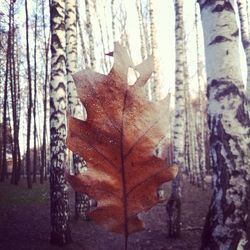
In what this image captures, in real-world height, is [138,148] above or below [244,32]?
below

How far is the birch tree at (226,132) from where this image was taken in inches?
125

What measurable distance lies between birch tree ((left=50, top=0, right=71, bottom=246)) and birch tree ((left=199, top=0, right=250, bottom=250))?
4622mm

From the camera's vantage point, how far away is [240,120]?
3.26 meters

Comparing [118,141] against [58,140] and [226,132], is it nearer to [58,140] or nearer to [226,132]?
[226,132]

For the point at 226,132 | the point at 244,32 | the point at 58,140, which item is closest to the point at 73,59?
the point at 58,140

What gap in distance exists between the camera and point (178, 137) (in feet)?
30.6

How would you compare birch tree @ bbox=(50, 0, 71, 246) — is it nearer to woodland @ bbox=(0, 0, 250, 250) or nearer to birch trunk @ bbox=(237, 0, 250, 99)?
woodland @ bbox=(0, 0, 250, 250)

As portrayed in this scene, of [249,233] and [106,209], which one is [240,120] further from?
[106,209]

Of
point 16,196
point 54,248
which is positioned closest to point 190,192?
point 16,196

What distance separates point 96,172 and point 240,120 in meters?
2.52

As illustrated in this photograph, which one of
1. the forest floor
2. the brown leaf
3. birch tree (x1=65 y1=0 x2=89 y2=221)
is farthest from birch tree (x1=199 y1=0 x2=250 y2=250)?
birch tree (x1=65 y1=0 x2=89 y2=221)

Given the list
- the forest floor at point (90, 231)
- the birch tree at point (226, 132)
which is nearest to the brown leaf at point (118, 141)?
the birch tree at point (226, 132)

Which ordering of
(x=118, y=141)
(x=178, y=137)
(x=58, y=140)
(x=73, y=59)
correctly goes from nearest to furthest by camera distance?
(x=118, y=141)
(x=58, y=140)
(x=178, y=137)
(x=73, y=59)

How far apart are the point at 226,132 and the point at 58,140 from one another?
484 centimetres
